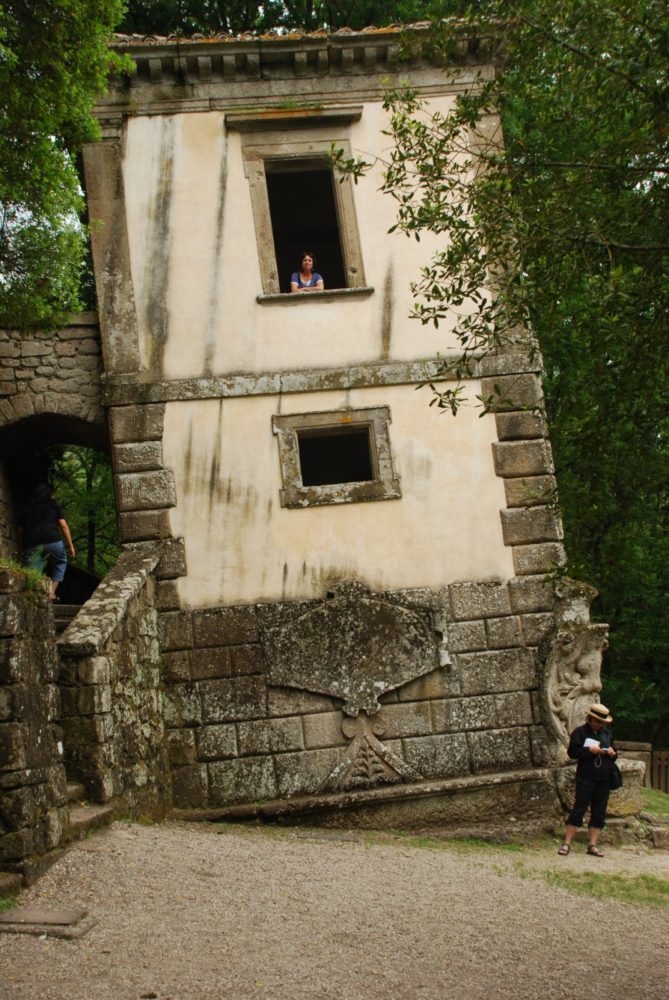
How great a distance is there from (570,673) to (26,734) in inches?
222

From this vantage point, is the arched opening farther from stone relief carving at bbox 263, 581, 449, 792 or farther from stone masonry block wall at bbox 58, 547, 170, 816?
stone relief carving at bbox 263, 581, 449, 792

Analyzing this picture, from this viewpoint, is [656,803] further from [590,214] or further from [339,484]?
[590,214]

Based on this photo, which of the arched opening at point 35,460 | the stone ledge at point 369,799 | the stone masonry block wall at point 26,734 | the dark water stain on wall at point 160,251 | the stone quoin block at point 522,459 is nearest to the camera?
the stone masonry block wall at point 26,734

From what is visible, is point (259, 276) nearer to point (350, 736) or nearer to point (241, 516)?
point (241, 516)

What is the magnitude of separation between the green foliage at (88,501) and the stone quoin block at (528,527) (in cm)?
1103

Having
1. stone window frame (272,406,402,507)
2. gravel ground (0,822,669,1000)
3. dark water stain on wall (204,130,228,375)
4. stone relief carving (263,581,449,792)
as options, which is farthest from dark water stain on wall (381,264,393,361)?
gravel ground (0,822,669,1000)

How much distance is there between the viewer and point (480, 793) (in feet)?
33.0

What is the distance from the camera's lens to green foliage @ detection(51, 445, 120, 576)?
2047 cm

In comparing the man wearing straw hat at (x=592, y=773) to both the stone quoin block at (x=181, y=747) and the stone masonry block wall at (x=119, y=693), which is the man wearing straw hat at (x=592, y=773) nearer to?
the stone quoin block at (x=181, y=747)

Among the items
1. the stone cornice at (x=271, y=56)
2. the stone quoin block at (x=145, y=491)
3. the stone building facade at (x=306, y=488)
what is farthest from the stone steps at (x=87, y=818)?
the stone cornice at (x=271, y=56)

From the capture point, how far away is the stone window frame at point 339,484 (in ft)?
34.7

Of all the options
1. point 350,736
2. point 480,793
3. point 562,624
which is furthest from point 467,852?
point 562,624

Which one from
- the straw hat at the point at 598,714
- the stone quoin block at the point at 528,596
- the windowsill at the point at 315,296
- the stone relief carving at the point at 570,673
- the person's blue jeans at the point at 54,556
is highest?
the windowsill at the point at 315,296

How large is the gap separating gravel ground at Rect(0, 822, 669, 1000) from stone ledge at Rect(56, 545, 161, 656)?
145 centimetres
